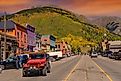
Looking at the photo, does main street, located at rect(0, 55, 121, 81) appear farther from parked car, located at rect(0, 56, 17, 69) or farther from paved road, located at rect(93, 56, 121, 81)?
parked car, located at rect(0, 56, 17, 69)

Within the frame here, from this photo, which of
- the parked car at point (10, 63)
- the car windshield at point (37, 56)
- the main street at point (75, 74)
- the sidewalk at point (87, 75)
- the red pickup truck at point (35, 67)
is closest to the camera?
the sidewalk at point (87, 75)

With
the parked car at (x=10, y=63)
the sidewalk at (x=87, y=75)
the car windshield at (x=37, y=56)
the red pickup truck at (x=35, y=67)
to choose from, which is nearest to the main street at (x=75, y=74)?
the sidewalk at (x=87, y=75)

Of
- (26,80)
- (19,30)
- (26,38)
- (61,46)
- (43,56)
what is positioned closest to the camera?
(26,80)

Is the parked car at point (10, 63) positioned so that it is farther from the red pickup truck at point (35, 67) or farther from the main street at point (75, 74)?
the red pickup truck at point (35, 67)

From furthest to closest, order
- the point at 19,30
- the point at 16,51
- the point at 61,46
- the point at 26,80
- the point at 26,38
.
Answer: the point at 61,46 < the point at 26,38 < the point at 19,30 < the point at 16,51 < the point at 26,80

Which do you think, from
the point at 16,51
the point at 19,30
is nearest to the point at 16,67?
the point at 16,51

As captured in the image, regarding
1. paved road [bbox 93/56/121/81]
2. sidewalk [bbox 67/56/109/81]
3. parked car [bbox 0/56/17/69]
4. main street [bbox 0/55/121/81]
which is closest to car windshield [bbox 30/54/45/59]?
main street [bbox 0/55/121/81]

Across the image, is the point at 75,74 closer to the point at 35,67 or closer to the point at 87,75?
the point at 87,75

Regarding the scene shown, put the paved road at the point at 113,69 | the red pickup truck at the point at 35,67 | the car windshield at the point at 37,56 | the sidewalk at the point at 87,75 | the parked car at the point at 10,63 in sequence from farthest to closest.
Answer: the parked car at the point at 10,63
the car windshield at the point at 37,56
the red pickup truck at the point at 35,67
the paved road at the point at 113,69
the sidewalk at the point at 87,75

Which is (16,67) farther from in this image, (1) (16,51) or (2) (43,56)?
(1) (16,51)

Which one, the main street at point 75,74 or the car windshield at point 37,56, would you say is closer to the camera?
the main street at point 75,74

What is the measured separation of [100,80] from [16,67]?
944 inches

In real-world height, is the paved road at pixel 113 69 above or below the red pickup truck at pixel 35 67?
below

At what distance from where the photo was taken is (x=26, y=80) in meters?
25.5
